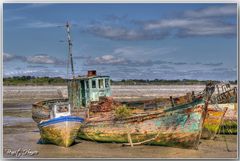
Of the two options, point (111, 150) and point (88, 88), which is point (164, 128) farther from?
point (88, 88)

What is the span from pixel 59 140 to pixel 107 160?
1916 mm

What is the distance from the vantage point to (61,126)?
14.7m

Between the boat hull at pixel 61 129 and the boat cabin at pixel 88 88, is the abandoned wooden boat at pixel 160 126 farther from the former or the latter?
the boat cabin at pixel 88 88

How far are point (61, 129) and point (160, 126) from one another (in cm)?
252

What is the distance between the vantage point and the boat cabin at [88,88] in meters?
17.6

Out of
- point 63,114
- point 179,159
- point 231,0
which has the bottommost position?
point 179,159

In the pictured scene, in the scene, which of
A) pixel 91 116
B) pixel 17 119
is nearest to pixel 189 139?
pixel 91 116

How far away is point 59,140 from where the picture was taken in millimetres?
14969

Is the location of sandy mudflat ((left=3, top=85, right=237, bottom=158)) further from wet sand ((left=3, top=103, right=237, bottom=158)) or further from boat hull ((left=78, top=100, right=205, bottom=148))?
boat hull ((left=78, top=100, right=205, bottom=148))

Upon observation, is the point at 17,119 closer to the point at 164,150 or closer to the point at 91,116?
the point at 91,116

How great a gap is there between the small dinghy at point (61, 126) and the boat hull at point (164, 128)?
3.53 ft

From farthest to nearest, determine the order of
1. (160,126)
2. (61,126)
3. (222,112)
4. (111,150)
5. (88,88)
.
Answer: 1. (88,88)
2. (222,112)
3. (111,150)
4. (160,126)
5. (61,126)

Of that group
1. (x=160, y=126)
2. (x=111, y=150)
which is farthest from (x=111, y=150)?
(x=160, y=126)

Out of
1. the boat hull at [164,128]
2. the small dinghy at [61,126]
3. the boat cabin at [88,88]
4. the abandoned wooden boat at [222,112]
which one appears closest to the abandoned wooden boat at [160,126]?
the boat hull at [164,128]
